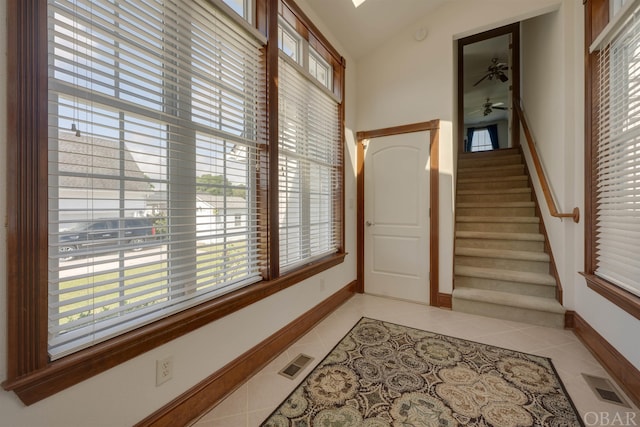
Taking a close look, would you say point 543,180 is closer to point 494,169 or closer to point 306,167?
point 494,169

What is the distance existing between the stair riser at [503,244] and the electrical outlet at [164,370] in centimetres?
323

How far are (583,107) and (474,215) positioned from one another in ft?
5.78

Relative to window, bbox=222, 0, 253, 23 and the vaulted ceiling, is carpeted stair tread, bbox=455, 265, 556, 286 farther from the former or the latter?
window, bbox=222, 0, 253, 23

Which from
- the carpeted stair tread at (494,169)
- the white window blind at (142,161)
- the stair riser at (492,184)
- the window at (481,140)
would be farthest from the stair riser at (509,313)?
the window at (481,140)

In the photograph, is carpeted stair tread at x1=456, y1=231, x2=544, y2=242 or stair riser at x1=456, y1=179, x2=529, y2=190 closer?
carpeted stair tread at x1=456, y1=231, x2=544, y2=242

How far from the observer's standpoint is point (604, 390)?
1625mm

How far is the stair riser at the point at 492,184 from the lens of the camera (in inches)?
153

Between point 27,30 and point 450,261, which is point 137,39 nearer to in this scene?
point 27,30

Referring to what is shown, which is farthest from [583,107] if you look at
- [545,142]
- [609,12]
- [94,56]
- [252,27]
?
[94,56]

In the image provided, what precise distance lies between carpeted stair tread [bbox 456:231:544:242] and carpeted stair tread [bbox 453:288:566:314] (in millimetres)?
682

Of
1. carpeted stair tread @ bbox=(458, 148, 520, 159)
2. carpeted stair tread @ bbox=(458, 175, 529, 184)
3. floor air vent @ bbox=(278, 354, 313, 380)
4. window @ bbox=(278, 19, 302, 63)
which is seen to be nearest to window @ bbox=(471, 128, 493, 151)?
carpeted stair tread @ bbox=(458, 148, 520, 159)

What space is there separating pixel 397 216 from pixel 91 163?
9.10 feet

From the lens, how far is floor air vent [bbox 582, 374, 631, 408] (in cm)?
154

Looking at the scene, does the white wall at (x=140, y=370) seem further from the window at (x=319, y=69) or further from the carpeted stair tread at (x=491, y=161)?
the carpeted stair tread at (x=491, y=161)
